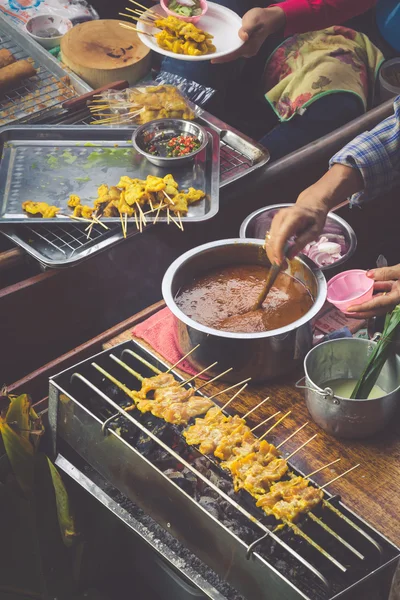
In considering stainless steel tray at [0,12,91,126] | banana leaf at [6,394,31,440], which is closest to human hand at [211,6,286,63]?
stainless steel tray at [0,12,91,126]

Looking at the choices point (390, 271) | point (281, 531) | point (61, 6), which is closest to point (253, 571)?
point (281, 531)

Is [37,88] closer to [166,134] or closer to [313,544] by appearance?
[166,134]

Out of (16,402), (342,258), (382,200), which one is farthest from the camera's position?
(382,200)

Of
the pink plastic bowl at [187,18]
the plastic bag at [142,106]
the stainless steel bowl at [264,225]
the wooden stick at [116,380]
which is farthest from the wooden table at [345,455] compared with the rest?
the pink plastic bowl at [187,18]

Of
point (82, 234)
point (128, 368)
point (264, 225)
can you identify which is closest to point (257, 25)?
point (264, 225)

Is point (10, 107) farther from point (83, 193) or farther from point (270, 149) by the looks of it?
point (270, 149)

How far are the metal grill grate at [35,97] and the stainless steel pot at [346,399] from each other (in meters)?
2.58

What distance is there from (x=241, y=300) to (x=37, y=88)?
98.2 inches

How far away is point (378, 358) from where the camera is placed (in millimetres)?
2562

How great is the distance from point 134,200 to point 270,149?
1333mm

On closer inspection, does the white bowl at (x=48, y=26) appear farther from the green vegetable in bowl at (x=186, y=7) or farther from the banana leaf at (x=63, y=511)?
the banana leaf at (x=63, y=511)

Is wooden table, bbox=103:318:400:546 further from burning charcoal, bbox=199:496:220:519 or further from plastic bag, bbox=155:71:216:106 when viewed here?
plastic bag, bbox=155:71:216:106

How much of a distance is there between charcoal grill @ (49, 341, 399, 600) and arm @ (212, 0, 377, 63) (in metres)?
2.28

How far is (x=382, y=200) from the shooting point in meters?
4.20
